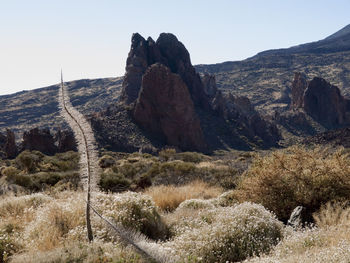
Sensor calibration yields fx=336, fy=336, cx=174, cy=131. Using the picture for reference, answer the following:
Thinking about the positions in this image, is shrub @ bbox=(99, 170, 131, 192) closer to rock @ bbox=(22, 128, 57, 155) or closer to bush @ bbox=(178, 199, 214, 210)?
bush @ bbox=(178, 199, 214, 210)

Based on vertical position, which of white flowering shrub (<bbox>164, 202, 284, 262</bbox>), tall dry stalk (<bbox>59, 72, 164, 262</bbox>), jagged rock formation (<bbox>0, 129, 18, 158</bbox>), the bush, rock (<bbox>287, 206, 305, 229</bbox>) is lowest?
jagged rock formation (<bbox>0, 129, 18, 158</bbox>)

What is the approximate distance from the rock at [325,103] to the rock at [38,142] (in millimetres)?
69865

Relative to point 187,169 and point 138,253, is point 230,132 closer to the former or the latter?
point 187,169

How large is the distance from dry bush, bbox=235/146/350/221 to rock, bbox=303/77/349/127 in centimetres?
8422

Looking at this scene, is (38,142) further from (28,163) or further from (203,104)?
(203,104)

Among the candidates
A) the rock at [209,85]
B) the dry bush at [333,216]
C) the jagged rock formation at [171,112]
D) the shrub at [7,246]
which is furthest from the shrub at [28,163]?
the rock at [209,85]

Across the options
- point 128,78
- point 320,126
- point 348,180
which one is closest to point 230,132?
point 128,78

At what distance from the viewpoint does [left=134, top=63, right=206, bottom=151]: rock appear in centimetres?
5675

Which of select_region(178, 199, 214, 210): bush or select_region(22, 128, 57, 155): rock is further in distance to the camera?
select_region(22, 128, 57, 155): rock

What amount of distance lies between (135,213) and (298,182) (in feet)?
14.6

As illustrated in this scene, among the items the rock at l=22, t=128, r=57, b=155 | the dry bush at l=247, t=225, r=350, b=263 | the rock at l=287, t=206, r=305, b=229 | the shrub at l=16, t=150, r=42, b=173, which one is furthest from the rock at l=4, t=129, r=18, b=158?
the dry bush at l=247, t=225, r=350, b=263

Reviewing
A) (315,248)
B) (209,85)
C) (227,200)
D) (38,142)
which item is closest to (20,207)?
(227,200)

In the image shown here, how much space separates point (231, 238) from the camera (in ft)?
21.4

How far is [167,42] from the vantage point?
77750 millimetres
